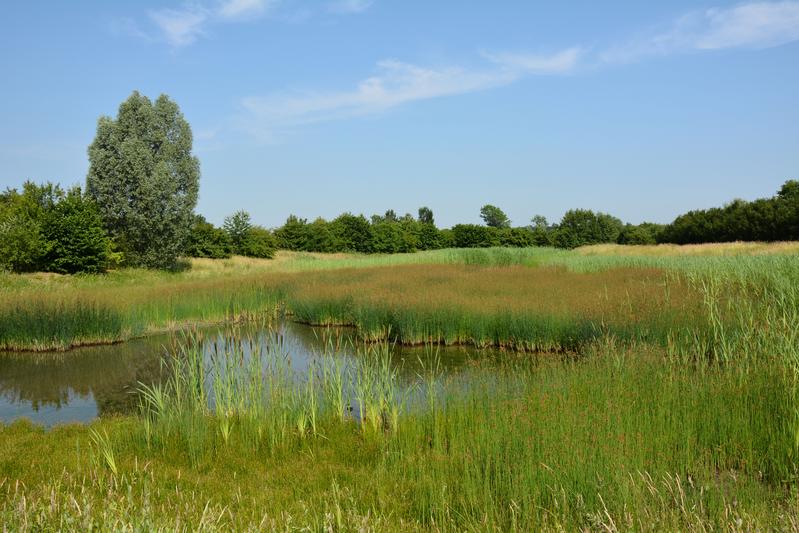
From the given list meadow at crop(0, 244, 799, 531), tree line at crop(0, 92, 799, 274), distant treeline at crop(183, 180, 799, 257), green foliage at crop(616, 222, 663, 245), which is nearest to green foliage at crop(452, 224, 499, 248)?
distant treeline at crop(183, 180, 799, 257)

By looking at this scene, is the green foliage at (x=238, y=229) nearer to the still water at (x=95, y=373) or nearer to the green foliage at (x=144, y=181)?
the green foliage at (x=144, y=181)

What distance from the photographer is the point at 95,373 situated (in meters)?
12.8

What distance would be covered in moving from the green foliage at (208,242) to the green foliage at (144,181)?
7.43m

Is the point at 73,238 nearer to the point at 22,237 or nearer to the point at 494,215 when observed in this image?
the point at 22,237

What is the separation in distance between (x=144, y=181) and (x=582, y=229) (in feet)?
199

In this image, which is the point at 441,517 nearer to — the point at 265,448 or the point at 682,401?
the point at 265,448

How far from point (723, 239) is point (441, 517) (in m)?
58.2

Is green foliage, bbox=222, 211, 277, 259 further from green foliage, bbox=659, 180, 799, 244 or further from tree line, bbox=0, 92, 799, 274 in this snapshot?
green foliage, bbox=659, 180, 799, 244

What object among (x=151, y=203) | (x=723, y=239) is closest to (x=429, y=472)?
(x=151, y=203)

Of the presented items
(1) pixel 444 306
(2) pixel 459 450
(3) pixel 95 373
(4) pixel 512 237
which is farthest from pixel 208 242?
(2) pixel 459 450

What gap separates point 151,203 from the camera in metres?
35.5

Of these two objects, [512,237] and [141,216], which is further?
[512,237]

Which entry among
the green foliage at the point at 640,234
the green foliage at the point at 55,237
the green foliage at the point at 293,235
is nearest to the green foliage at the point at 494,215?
the green foliage at the point at 640,234

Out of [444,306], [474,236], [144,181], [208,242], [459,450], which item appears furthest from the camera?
[474,236]
